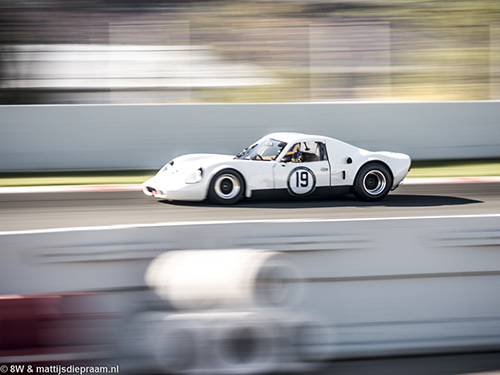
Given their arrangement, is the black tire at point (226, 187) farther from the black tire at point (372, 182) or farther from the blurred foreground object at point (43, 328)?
the blurred foreground object at point (43, 328)

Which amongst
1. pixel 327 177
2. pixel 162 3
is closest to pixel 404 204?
pixel 327 177

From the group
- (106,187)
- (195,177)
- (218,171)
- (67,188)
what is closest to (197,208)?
(195,177)

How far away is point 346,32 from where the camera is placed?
16.9 metres

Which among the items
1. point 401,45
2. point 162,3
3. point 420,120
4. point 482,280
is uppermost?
point 162,3

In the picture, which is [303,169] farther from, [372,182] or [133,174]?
[133,174]

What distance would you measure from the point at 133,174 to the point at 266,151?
5.05 m

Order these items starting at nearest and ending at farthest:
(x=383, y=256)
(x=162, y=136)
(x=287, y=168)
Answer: (x=383, y=256) < (x=287, y=168) < (x=162, y=136)

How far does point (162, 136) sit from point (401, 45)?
8.78m

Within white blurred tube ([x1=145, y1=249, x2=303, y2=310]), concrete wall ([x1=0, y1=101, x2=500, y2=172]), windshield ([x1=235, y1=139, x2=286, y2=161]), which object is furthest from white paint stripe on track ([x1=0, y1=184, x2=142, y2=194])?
white blurred tube ([x1=145, y1=249, x2=303, y2=310])

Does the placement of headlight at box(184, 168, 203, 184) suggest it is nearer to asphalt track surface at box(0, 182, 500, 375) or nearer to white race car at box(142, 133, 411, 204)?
white race car at box(142, 133, 411, 204)

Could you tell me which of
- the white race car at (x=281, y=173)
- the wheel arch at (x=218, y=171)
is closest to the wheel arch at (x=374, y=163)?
the white race car at (x=281, y=173)

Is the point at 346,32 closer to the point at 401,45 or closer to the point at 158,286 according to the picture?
the point at 401,45

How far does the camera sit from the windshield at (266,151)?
28.6ft

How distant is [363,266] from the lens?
13.2ft
